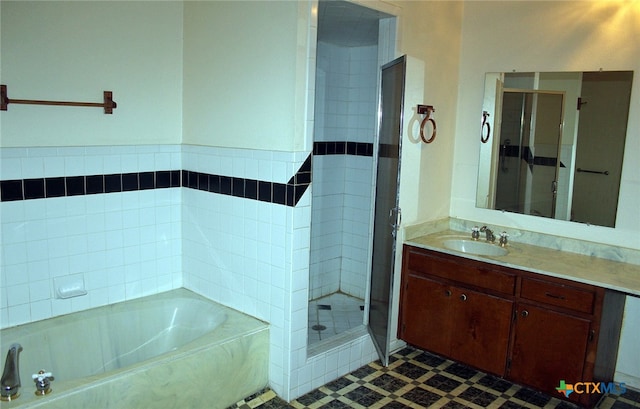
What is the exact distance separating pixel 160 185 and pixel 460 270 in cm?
193

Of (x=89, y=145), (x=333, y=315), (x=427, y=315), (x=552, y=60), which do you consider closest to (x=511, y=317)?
(x=427, y=315)

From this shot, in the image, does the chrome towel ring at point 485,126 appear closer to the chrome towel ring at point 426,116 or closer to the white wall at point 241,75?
the chrome towel ring at point 426,116

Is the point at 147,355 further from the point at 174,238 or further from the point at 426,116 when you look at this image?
the point at 426,116

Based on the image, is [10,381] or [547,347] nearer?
[10,381]

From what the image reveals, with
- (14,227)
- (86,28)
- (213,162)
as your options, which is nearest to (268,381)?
(213,162)

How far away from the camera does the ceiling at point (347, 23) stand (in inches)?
117

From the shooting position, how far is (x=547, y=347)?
284cm

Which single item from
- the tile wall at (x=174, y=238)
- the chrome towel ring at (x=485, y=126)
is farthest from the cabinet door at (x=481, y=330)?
the chrome towel ring at (x=485, y=126)

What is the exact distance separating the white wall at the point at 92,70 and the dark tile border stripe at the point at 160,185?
204 millimetres

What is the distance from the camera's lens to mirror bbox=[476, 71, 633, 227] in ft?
10.0

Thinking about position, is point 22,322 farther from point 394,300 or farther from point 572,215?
point 572,215

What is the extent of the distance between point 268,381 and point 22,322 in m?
1.36

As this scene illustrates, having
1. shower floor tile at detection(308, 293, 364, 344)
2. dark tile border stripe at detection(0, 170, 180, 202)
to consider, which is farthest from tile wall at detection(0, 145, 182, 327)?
shower floor tile at detection(308, 293, 364, 344)

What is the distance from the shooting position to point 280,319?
2873 millimetres
